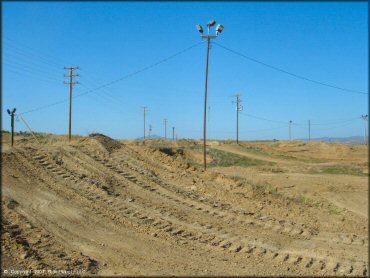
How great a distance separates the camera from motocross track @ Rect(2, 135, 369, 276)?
25.7 ft

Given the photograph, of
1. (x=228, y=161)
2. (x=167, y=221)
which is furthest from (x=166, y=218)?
(x=228, y=161)

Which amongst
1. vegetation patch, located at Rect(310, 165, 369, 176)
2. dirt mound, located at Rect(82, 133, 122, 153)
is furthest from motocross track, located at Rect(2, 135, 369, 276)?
vegetation patch, located at Rect(310, 165, 369, 176)

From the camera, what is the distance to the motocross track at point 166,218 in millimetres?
7848

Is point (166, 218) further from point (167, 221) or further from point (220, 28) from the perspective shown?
point (220, 28)

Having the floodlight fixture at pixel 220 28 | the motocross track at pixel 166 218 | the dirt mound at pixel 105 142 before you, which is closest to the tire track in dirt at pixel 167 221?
the motocross track at pixel 166 218

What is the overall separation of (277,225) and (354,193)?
16.6 ft

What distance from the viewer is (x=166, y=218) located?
431 inches

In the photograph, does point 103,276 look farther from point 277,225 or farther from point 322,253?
point 277,225

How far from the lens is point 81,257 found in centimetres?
771

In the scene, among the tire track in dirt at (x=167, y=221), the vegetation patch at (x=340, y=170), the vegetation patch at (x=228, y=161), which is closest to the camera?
the tire track in dirt at (x=167, y=221)

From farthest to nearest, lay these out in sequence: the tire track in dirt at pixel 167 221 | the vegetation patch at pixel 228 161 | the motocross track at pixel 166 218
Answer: the vegetation patch at pixel 228 161 < the tire track in dirt at pixel 167 221 < the motocross track at pixel 166 218

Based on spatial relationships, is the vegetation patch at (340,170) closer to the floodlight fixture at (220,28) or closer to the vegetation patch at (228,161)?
the vegetation patch at (228,161)

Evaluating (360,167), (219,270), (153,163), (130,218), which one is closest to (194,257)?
(219,270)

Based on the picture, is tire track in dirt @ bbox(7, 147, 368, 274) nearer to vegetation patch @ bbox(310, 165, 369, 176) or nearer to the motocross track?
the motocross track
